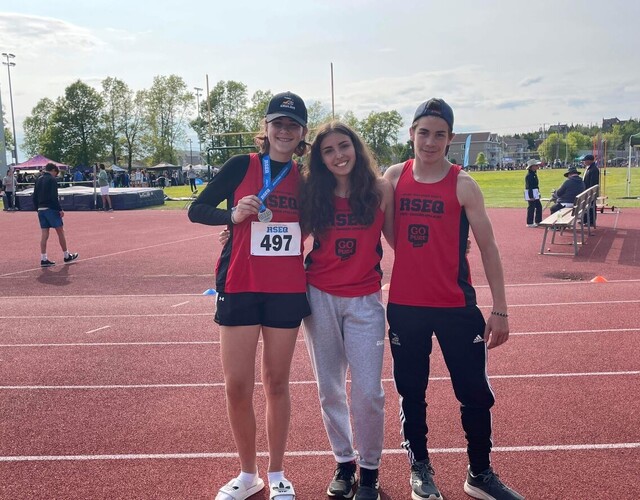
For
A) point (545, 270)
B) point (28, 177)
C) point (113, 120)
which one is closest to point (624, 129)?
point (113, 120)

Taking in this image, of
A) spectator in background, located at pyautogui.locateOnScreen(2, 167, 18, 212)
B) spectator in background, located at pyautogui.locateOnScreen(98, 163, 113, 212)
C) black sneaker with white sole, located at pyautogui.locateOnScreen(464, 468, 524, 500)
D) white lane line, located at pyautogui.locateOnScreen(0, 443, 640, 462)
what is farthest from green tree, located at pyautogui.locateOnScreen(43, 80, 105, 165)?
black sneaker with white sole, located at pyautogui.locateOnScreen(464, 468, 524, 500)

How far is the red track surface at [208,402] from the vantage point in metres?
3.30

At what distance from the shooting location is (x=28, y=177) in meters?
47.4

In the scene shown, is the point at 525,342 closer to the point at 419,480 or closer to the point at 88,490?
the point at 419,480

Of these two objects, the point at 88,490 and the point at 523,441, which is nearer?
the point at 88,490

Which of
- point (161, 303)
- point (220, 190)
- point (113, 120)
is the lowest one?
point (161, 303)

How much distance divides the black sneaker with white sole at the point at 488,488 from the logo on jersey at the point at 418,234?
1244mm

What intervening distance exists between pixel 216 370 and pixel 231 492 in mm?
2167

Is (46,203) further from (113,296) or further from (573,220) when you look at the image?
(573,220)

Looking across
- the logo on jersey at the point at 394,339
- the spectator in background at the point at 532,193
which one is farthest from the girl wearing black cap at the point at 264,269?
A: the spectator in background at the point at 532,193

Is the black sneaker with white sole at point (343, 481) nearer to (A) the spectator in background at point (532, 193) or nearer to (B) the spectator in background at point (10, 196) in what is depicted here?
(A) the spectator in background at point (532, 193)

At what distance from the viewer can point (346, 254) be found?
2.91 m

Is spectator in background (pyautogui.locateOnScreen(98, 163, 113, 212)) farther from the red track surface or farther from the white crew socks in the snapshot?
the white crew socks

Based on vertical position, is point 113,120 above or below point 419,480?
above
